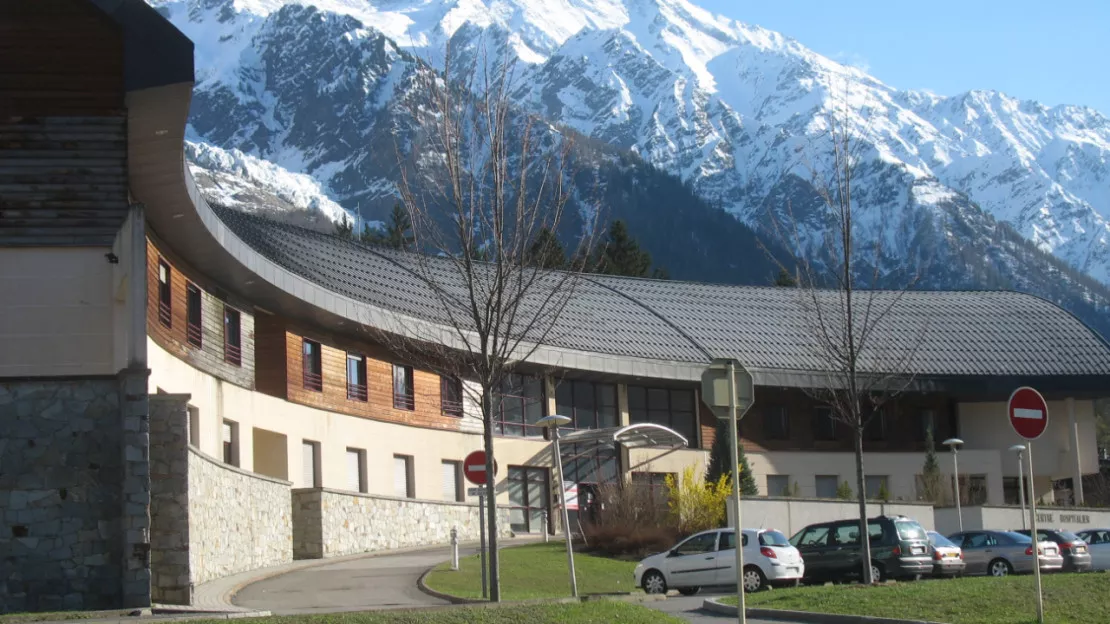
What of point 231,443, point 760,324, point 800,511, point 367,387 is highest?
point 760,324

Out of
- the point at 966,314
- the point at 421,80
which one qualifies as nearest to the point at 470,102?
the point at 421,80

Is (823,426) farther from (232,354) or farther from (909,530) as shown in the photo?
(232,354)

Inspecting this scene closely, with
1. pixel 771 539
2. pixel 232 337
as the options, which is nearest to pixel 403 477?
pixel 232 337

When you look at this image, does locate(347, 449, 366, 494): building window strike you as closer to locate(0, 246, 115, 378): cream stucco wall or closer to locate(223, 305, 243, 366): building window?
locate(223, 305, 243, 366): building window

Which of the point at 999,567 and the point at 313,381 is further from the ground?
the point at 313,381

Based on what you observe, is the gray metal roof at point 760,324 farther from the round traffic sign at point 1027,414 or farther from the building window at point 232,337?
the round traffic sign at point 1027,414

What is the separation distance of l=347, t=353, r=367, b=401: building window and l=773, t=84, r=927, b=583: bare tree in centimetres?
1208

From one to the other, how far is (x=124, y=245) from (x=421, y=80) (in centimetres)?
558

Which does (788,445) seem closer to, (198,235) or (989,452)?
(989,452)

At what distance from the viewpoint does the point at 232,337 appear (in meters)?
33.0

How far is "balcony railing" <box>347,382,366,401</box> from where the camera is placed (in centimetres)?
3831

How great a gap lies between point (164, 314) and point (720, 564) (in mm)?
11948

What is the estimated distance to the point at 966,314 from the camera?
58.6 metres

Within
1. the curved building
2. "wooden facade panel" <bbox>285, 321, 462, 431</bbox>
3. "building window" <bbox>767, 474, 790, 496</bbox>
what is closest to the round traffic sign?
the curved building
